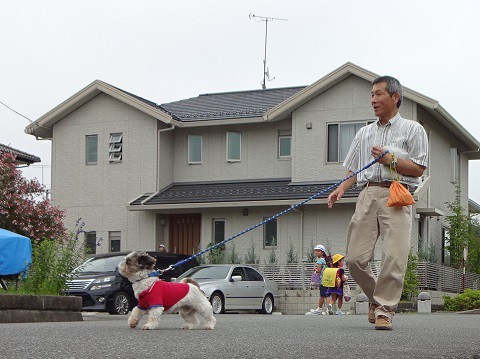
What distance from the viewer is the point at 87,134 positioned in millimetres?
36062

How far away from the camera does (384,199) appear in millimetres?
8742

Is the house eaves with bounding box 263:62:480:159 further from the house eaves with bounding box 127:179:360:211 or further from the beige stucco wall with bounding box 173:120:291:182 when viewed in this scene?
the house eaves with bounding box 127:179:360:211

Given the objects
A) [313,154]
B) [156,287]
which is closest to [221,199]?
[313,154]

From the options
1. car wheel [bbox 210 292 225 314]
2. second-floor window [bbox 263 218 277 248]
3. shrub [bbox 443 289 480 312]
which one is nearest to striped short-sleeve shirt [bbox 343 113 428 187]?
car wheel [bbox 210 292 225 314]

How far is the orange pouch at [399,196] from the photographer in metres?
8.44

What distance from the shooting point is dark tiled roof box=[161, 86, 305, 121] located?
1371 inches

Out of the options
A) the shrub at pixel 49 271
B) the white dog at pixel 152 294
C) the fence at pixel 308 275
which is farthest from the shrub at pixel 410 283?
the white dog at pixel 152 294

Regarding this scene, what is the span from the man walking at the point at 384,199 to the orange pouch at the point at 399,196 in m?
0.17

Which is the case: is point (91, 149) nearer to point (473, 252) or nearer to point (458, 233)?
point (458, 233)

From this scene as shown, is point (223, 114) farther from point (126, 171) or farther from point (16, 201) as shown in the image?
point (16, 201)

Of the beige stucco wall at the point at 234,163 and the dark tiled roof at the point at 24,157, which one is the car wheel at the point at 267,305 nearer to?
the beige stucco wall at the point at 234,163

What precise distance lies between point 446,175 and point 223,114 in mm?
8711

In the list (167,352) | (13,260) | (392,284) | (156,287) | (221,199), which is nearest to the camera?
(167,352)

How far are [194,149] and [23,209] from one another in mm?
10309
